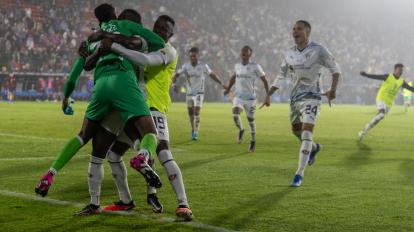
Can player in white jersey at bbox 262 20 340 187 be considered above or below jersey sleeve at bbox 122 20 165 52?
below

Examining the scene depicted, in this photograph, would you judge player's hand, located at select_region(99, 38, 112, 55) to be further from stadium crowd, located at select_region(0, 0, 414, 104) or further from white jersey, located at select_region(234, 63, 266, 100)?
stadium crowd, located at select_region(0, 0, 414, 104)

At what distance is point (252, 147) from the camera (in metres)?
15.3

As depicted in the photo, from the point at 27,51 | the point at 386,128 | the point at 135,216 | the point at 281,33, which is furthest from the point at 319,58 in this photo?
the point at 281,33

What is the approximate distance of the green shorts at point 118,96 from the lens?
6.06m

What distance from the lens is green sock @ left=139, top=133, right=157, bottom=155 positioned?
229 inches

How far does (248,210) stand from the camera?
711 cm

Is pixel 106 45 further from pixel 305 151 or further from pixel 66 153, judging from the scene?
pixel 305 151

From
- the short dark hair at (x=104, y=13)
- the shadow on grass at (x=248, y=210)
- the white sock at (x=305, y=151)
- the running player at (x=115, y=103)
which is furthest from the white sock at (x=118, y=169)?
the white sock at (x=305, y=151)

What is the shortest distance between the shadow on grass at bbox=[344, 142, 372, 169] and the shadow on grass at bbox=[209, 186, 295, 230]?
169 inches

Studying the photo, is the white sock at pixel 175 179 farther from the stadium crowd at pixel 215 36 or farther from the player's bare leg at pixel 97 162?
the stadium crowd at pixel 215 36

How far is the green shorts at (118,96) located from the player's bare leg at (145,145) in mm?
73

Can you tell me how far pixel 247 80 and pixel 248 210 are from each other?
10181 mm

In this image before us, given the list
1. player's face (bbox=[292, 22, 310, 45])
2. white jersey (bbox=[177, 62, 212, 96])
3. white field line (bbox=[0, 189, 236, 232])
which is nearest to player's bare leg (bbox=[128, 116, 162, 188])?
white field line (bbox=[0, 189, 236, 232])

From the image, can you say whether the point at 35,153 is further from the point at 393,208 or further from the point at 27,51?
the point at 27,51
